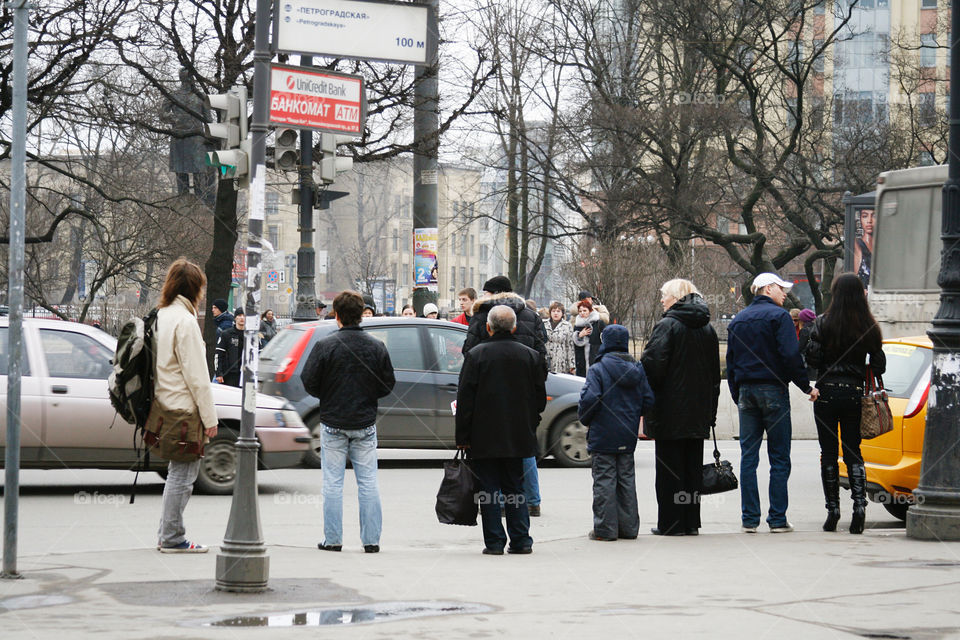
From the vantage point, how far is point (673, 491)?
9484 millimetres

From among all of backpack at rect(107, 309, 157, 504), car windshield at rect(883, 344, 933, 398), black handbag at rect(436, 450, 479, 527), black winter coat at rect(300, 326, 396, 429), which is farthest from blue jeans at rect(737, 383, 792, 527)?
backpack at rect(107, 309, 157, 504)

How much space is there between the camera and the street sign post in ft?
26.0

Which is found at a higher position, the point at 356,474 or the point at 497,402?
the point at 497,402

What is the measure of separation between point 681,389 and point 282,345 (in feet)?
18.6

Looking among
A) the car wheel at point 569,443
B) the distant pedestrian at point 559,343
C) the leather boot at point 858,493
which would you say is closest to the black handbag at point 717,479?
the leather boot at point 858,493

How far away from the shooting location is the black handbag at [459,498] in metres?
8.59

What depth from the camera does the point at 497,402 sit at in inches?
338

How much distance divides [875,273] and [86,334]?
12.7 metres

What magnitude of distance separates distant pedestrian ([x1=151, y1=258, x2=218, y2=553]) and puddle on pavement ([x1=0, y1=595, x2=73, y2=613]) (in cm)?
161

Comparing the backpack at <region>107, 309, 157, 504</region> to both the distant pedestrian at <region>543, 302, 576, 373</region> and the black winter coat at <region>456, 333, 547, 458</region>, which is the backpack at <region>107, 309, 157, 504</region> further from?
the distant pedestrian at <region>543, 302, 576, 373</region>

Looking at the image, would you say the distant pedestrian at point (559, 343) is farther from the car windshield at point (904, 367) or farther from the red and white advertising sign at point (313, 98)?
the red and white advertising sign at point (313, 98)

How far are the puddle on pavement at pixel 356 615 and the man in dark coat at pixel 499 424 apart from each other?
75.4 inches

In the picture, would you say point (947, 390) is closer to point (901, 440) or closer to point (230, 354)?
point (901, 440)

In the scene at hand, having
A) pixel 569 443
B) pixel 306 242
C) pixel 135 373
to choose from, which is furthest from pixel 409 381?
pixel 135 373
